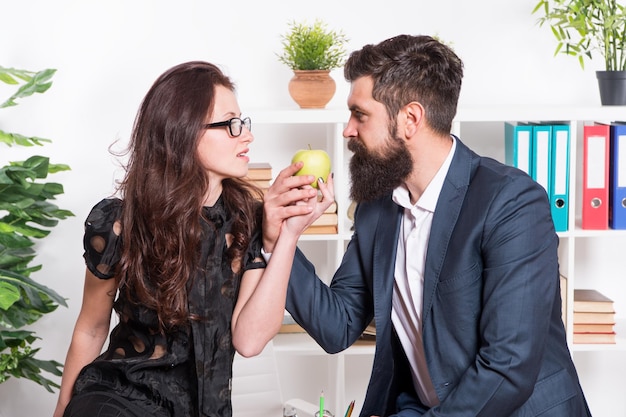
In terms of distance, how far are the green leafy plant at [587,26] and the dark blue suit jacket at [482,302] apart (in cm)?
130

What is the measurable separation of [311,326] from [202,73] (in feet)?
2.21

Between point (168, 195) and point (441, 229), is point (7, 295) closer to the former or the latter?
point (168, 195)

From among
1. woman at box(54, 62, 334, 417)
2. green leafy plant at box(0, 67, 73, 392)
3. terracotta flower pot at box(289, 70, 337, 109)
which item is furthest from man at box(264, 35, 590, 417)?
green leafy plant at box(0, 67, 73, 392)

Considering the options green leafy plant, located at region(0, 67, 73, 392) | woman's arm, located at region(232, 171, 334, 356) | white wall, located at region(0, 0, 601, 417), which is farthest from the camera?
white wall, located at region(0, 0, 601, 417)

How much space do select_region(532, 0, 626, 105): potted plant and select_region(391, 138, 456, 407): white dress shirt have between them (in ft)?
4.23

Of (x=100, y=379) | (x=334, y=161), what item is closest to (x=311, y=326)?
(x=100, y=379)

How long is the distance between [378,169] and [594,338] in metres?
1.59

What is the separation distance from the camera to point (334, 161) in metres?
3.29

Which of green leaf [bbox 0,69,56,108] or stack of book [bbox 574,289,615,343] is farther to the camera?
stack of book [bbox 574,289,615,343]

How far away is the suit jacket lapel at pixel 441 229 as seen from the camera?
2.12 m

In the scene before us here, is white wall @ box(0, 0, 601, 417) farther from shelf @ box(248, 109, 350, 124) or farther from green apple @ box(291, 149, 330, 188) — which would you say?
green apple @ box(291, 149, 330, 188)

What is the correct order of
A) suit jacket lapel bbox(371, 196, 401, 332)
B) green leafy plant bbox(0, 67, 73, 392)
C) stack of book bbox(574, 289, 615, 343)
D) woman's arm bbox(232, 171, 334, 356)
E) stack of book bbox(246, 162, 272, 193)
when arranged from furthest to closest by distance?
1. stack of book bbox(574, 289, 615, 343)
2. stack of book bbox(246, 162, 272, 193)
3. green leafy plant bbox(0, 67, 73, 392)
4. suit jacket lapel bbox(371, 196, 401, 332)
5. woman's arm bbox(232, 171, 334, 356)

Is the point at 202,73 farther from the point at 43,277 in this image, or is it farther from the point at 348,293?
the point at 43,277

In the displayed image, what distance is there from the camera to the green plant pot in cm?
329
